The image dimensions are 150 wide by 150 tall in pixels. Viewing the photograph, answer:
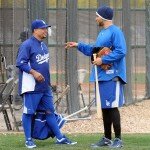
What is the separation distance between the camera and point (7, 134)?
37.1ft

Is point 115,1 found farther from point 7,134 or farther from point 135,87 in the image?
point 7,134

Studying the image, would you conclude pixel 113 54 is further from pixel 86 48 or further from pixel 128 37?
pixel 128 37

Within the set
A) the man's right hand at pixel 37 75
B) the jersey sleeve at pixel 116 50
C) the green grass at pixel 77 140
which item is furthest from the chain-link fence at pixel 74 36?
the jersey sleeve at pixel 116 50

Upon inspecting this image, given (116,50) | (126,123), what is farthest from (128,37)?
(116,50)

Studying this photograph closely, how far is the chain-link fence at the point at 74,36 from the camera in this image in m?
12.9

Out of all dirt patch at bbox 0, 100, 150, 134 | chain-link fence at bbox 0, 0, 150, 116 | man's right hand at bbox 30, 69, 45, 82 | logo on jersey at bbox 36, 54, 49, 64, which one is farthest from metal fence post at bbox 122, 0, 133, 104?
man's right hand at bbox 30, 69, 45, 82

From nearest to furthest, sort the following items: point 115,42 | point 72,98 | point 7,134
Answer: point 115,42 → point 7,134 → point 72,98

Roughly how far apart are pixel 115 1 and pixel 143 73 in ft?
8.02

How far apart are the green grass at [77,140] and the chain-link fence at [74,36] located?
259cm

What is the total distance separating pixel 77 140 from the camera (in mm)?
10164

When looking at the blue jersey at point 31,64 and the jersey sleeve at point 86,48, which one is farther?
the jersey sleeve at point 86,48

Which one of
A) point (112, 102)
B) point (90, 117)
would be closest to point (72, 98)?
point (90, 117)

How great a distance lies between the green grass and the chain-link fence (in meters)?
2.59

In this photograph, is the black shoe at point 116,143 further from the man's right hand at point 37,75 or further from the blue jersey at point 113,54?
the man's right hand at point 37,75
